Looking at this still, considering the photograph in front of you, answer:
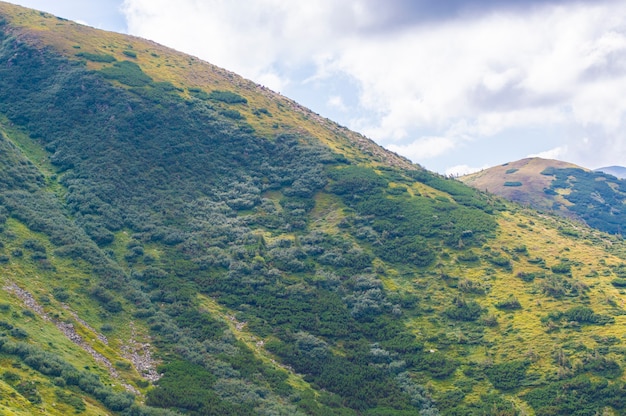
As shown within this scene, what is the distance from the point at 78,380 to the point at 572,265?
60.6 metres

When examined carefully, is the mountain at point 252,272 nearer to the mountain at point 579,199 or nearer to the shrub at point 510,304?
the shrub at point 510,304

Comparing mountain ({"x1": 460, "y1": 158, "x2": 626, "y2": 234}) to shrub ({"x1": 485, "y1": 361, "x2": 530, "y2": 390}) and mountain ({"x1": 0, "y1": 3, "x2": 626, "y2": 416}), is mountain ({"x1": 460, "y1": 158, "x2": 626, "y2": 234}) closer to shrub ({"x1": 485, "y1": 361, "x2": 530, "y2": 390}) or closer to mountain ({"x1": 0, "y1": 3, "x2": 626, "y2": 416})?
mountain ({"x1": 0, "y1": 3, "x2": 626, "y2": 416})

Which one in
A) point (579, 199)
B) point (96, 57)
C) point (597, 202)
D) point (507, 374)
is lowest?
point (507, 374)

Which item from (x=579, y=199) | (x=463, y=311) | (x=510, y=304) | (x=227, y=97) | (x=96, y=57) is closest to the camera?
(x=510, y=304)

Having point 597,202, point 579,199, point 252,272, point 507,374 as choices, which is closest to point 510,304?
point 507,374

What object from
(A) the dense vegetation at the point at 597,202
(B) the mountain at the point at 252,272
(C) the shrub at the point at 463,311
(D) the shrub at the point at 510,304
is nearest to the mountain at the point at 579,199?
(A) the dense vegetation at the point at 597,202

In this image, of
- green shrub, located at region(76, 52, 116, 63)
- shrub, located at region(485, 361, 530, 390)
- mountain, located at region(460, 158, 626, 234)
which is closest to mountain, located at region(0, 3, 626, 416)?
shrub, located at region(485, 361, 530, 390)

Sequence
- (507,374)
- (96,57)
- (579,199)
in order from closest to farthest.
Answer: (507,374) < (96,57) < (579,199)

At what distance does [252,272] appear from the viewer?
72438 millimetres

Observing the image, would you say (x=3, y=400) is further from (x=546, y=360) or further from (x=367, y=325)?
(x=546, y=360)

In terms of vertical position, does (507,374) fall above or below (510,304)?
below

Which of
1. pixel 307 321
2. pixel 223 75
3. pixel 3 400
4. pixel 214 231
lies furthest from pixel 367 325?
pixel 223 75

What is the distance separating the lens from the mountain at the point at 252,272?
51.2 meters

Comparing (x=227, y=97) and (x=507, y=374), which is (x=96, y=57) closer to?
(x=227, y=97)
